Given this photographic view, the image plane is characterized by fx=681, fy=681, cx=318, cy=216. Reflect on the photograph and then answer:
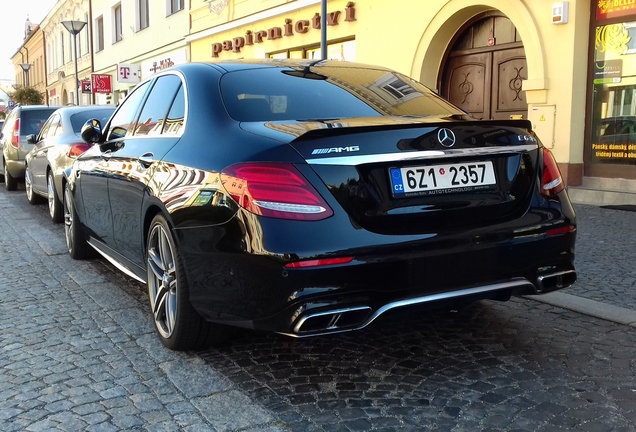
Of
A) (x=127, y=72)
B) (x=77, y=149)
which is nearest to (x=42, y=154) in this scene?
(x=77, y=149)

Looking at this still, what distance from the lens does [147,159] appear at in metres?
3.99

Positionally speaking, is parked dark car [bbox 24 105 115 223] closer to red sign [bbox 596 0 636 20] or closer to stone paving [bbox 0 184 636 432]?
stone paving [bbox 0 184 636 432]

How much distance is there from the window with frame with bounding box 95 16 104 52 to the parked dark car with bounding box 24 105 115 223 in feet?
87.8

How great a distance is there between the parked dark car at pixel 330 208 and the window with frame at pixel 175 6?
2113cm

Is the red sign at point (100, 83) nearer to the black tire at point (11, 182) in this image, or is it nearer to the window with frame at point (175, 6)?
the window with frame at point (175, 6)

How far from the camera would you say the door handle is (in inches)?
154

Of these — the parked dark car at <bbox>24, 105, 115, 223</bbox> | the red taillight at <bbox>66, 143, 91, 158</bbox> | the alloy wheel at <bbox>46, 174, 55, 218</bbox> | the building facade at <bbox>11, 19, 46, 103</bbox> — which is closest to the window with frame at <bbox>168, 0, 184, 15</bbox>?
the parked dark car at <bbox>24, 105, 115, 223</bbox>

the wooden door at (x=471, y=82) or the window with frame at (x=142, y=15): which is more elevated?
the window with frame at (x=142, y=15)

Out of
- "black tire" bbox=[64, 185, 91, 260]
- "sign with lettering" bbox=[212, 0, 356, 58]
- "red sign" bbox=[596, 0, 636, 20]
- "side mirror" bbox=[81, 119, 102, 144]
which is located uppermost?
"sign with lettering" bbox=[212, 0, 356, 58]

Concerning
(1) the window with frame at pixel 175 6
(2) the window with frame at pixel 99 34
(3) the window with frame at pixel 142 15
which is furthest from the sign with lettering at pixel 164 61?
(2) the window with frame at pixel 99 34

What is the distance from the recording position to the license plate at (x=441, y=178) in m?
3.01

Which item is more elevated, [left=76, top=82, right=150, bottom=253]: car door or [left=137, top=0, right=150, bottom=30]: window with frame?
[left=137, top=0, right=150, bottom=30]: window with frame

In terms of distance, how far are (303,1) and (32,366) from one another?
13.3 meters

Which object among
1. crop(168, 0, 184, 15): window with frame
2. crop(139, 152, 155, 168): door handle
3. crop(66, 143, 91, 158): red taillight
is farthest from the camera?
crop(168, 0, 184, 15): window with frame
